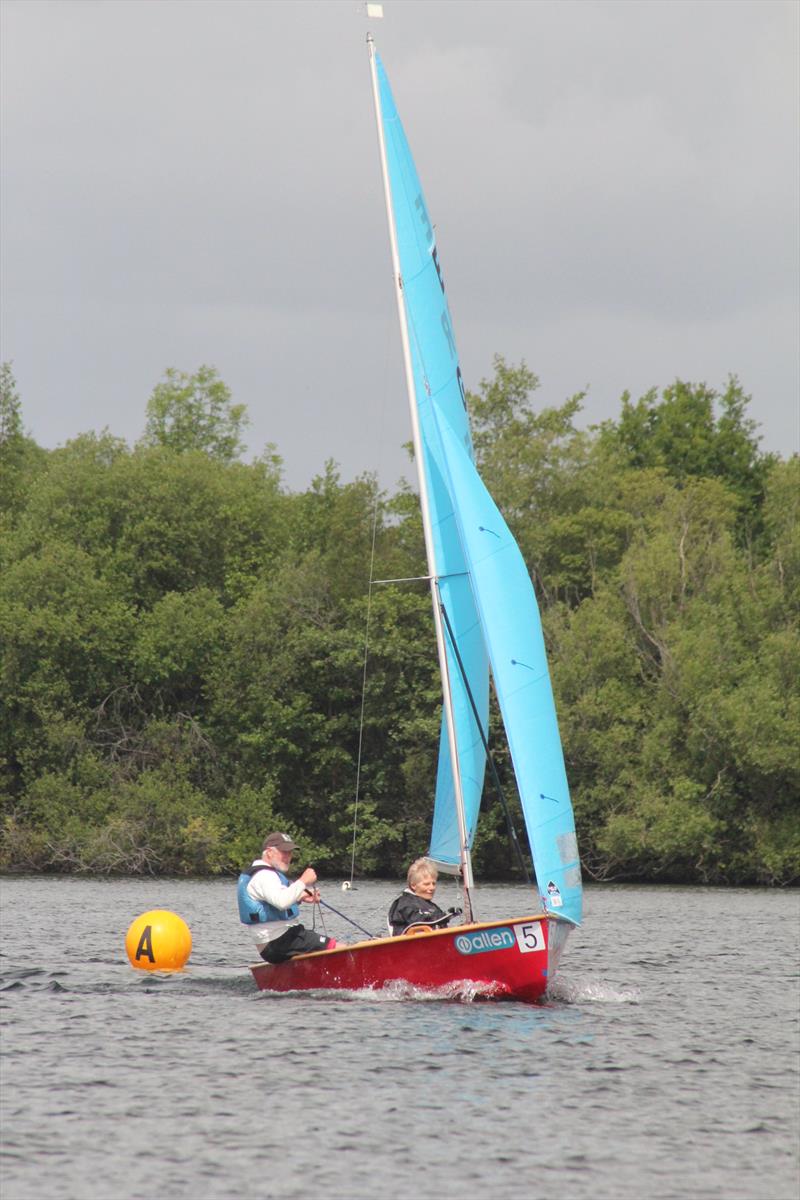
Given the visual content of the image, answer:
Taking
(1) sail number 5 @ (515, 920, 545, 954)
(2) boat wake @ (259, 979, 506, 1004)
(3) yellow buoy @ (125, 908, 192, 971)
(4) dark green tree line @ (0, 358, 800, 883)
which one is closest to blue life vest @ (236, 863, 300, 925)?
(2) boat wake @ (259, 979, 506, 1004)

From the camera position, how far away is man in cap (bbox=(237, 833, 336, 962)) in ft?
60.2

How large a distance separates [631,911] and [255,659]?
22159 mm

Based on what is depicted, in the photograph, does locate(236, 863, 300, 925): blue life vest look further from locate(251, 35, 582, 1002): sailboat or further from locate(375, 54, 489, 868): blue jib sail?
locate(375, 54, 489, 868): blue jib sail

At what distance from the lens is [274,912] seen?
18.5 m

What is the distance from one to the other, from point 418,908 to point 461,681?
275 cm

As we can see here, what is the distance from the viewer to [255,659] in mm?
55844

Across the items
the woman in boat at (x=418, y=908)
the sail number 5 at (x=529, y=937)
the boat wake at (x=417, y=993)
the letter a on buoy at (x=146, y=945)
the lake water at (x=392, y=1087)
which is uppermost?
the woman in boat at (x=418, y=908)

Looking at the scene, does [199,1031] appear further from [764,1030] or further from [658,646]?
[658,646]

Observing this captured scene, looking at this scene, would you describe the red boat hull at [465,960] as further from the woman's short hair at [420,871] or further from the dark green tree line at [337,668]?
the dark green tree line at [337,668]

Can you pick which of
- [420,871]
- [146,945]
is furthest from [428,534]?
[146,945]

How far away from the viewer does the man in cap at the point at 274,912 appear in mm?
18359

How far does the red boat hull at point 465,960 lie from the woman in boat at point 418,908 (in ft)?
2.32

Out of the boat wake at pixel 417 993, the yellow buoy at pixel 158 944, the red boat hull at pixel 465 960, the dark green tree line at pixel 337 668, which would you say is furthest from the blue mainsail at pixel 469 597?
the dark green tree line at pixel 337 668

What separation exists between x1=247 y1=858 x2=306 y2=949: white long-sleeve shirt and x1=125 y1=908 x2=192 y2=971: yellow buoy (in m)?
2.22
